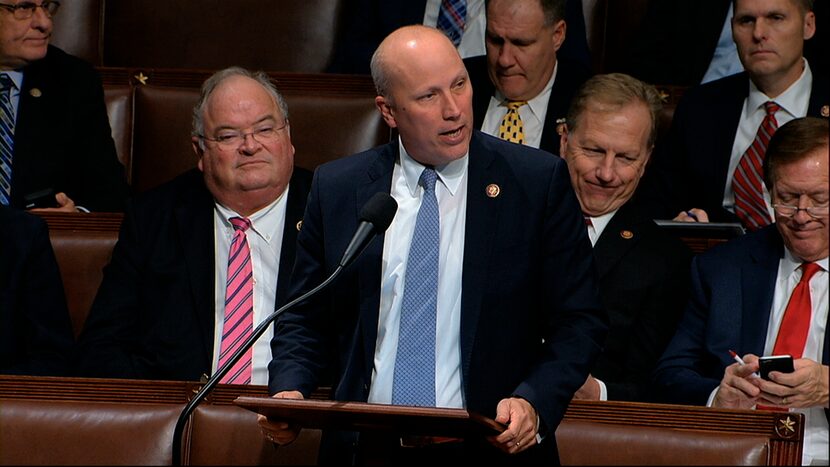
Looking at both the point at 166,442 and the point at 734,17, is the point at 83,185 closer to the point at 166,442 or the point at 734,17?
the point at 166,442

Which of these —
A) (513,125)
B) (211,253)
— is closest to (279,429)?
(211,253)

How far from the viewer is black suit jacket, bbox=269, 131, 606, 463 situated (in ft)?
5.90

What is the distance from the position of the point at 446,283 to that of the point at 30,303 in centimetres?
96

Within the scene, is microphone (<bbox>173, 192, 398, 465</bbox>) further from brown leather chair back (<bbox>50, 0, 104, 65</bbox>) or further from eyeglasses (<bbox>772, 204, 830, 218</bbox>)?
brown leather chair back (<bbox>50, 0, 104, 65</bbox>)

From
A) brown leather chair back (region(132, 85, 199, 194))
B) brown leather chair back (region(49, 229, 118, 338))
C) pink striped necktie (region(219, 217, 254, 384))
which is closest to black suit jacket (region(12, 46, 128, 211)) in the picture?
brown leather chair back (region(132, 85, 199, 194))

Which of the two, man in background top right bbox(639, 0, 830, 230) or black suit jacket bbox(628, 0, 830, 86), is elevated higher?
black suit jacket bbox(628, 0, 830, 86)

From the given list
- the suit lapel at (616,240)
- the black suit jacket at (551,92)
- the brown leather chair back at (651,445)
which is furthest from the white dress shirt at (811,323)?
the black suit jacket at (551,92)

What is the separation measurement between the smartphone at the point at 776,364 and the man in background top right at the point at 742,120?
72 cm

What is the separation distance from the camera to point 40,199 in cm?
282

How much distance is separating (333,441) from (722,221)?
1366mm

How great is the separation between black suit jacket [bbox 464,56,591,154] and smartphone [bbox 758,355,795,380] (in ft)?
3.15

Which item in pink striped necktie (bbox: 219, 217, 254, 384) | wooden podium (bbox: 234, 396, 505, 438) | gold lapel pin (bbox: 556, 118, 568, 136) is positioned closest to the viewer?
wooden podium (bbox: 234, 396, 505, 438)

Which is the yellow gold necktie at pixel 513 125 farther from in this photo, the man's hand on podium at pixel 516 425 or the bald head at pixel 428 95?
the man's hand on podium at pixel 516 425

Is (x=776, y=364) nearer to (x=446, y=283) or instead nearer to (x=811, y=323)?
(x=811, y=323)
